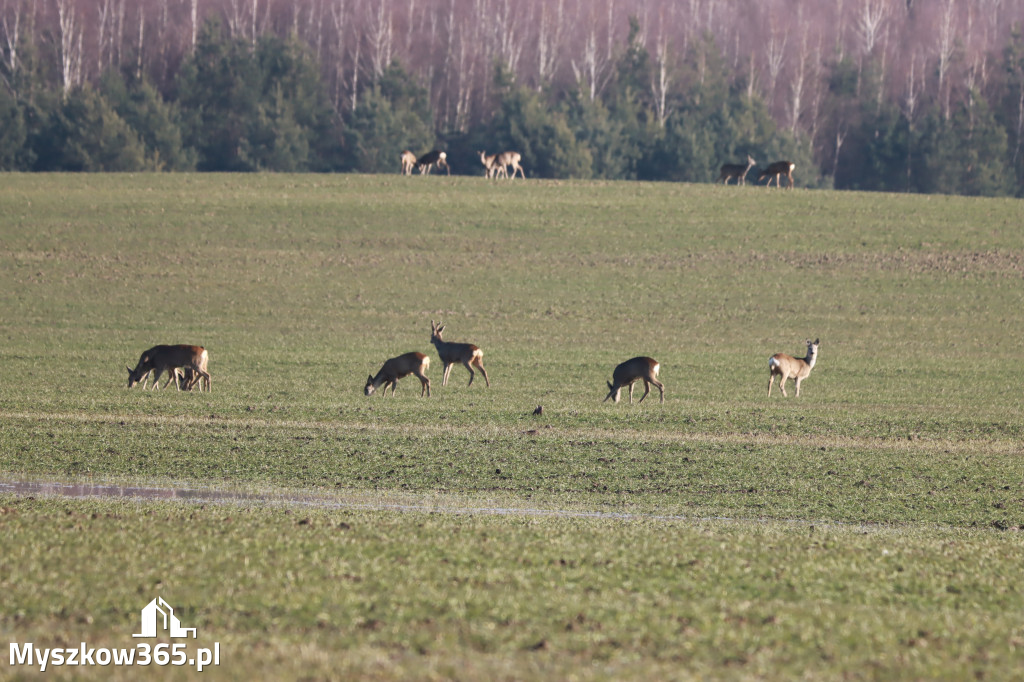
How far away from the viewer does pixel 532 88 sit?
Answer: 3696 inches

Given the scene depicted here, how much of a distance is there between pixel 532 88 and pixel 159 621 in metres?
88.8

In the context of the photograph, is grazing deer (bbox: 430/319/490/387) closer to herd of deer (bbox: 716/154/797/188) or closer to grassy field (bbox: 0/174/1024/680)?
grassy field (bbox: 0/174/1024/680)

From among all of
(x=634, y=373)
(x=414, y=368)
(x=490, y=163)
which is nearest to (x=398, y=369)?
(x=414, y=368)

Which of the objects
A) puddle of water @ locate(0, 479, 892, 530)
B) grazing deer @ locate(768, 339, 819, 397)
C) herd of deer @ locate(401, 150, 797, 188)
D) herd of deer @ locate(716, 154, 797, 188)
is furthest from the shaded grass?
herd of deer @ locate(401, 150, 797, 188)

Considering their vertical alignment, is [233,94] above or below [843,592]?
above

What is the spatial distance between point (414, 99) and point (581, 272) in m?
40.0

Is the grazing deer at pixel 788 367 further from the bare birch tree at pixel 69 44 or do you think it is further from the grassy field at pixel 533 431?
the bare birch tree at pixel 69 44

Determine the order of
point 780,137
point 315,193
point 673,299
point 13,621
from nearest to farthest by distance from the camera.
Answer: point 13,621, point 673,299, point 315,193, point 780,137

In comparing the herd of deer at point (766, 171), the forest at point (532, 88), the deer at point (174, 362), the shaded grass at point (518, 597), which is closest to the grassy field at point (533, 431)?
the shaded grass at point (518, 597)

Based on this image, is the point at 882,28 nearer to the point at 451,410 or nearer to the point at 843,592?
the point at 451,410

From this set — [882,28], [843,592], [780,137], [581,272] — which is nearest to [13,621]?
[843,592]

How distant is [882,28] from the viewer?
102500 millimetres

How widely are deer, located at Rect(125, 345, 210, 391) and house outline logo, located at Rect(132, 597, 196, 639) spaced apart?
55.3 feet

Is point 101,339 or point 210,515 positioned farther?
point 101,339
